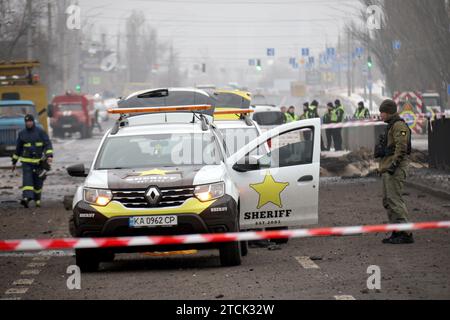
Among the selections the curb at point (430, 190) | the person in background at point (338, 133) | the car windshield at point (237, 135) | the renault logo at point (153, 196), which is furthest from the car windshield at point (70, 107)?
the renault logo at point (153, 196)

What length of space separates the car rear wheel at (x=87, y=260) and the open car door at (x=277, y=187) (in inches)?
78.5

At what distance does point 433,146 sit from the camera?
2669 centimetres

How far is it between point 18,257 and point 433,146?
14.4 m

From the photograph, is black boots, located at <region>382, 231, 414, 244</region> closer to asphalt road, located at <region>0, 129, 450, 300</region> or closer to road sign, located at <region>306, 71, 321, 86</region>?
asphalt road, located at <region>0, 129, 450, 300</region>

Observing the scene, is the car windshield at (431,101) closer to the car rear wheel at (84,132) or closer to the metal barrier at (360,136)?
the metal barrier at (360,136)

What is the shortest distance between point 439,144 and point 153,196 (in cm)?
1516

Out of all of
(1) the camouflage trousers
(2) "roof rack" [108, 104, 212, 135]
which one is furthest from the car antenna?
(1) the camouflage trousers

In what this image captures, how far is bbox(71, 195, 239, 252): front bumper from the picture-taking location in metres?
12.0

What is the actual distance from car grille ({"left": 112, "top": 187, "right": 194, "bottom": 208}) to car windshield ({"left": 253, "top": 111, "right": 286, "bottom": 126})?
24.0m

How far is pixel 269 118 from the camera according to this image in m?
36.8

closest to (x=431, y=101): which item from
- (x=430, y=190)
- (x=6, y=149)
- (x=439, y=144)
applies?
(x=6, y=149)

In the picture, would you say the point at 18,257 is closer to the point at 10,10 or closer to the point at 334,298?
the point at 334,298

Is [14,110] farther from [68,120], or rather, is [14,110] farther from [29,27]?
[68,120]
